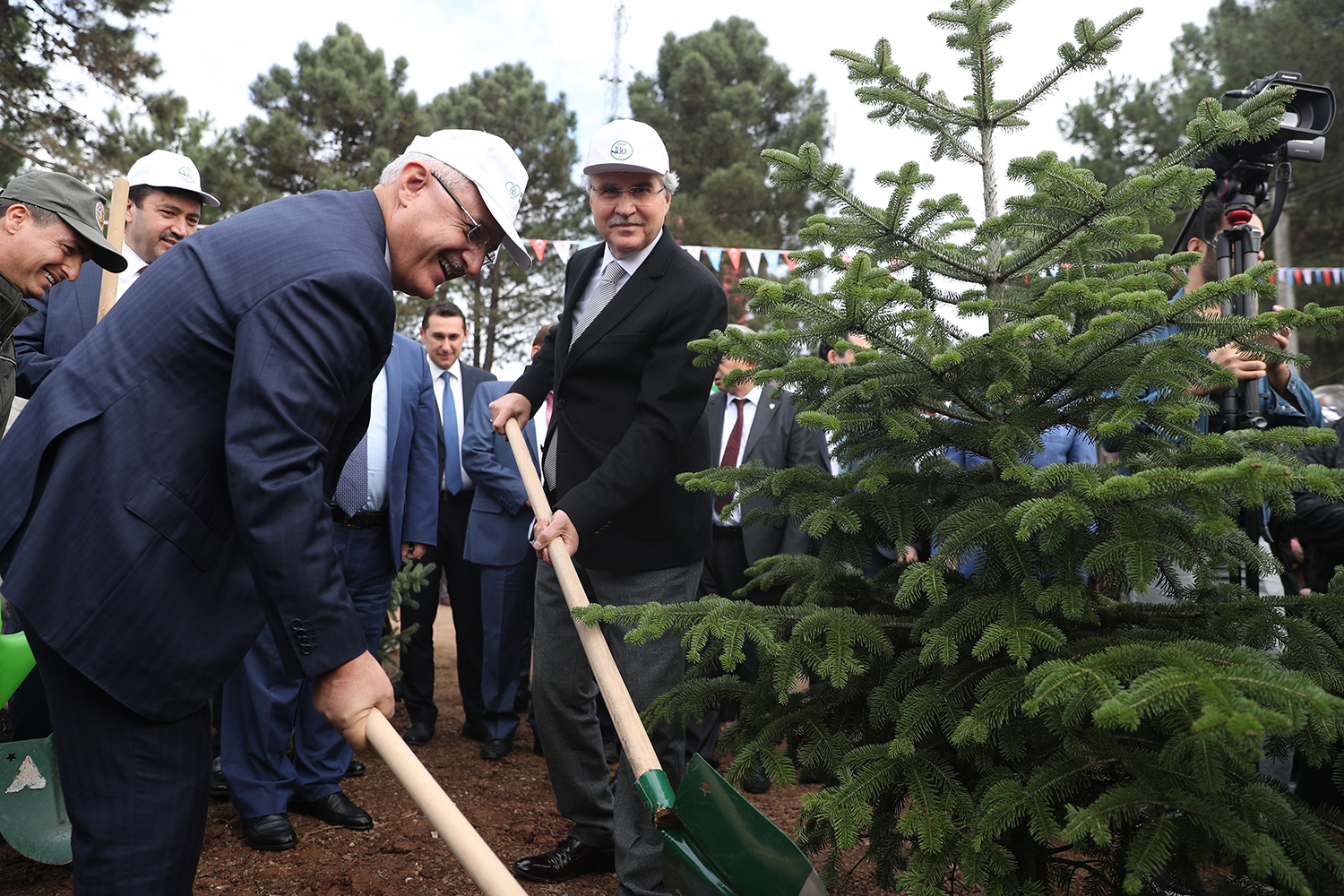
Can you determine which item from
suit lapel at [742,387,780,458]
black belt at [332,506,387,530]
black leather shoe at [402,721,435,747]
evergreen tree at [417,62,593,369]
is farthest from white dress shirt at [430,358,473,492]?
evergreen tree at [417,62,593,369]

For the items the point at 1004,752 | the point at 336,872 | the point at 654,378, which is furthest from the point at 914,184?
the point at 336,872

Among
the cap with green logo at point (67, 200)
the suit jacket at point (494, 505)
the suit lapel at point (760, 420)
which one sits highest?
the cap with green logo at point (67, 200)

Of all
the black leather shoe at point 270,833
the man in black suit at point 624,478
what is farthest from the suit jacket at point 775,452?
the black leather shoe at point 270,833

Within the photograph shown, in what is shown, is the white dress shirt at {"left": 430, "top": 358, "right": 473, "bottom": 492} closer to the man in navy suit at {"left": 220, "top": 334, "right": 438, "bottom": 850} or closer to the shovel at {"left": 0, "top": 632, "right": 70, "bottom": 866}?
the man in navy suit at {"left": 220, "top": 334, "right": 438, "bottom": 850}

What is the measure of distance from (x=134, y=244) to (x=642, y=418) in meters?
2.59

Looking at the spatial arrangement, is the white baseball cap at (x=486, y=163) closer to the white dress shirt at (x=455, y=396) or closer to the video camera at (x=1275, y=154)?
the video camera at (x=1275, y=154)

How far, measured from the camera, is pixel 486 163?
2066 millimetres

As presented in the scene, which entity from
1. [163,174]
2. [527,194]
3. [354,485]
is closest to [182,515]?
[354,485]

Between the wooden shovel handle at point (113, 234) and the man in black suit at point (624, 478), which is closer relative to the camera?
the man in black suit at point (624, 478)

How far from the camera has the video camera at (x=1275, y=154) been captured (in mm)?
3020

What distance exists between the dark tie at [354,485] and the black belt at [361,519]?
36 millimetres

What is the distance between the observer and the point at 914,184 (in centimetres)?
233

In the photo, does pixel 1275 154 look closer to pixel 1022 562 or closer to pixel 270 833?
pixel 1022 562

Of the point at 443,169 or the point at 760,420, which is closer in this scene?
the point at 443,169
